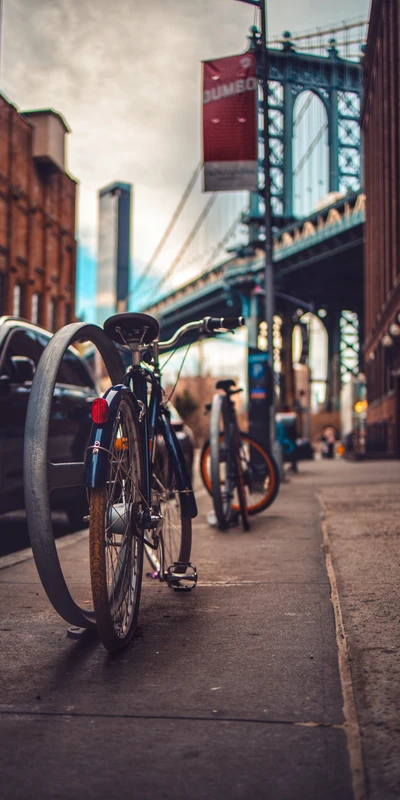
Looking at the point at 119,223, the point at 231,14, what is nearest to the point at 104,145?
the point at 231,14

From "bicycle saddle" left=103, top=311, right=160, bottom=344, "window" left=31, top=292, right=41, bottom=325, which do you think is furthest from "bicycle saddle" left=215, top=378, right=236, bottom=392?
"window" left=31, top=292, right=41, bottom=325

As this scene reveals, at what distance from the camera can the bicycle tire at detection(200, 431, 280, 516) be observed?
6633 mm

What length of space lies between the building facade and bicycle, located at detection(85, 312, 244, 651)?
115266mm

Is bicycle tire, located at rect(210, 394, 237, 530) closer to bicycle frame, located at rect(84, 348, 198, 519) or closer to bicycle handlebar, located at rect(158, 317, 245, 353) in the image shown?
bicycle handlebar, located at rect(158, 317, 245, 353)

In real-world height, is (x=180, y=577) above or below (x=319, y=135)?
below

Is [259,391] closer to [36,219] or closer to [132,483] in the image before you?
[132,483]

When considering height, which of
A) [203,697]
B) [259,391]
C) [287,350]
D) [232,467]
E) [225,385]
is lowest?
A: [203,697]

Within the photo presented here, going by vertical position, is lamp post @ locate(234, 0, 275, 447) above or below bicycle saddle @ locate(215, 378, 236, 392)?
above

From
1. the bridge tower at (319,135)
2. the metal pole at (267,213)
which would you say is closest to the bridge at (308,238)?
the bridge tower at (319,135)

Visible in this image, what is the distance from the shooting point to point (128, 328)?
11.3 ft

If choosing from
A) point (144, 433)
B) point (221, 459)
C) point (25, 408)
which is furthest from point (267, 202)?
point (144, 433)

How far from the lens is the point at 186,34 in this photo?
1094 centimetres

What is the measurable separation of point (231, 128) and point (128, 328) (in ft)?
28.3

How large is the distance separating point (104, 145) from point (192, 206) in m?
58.9
